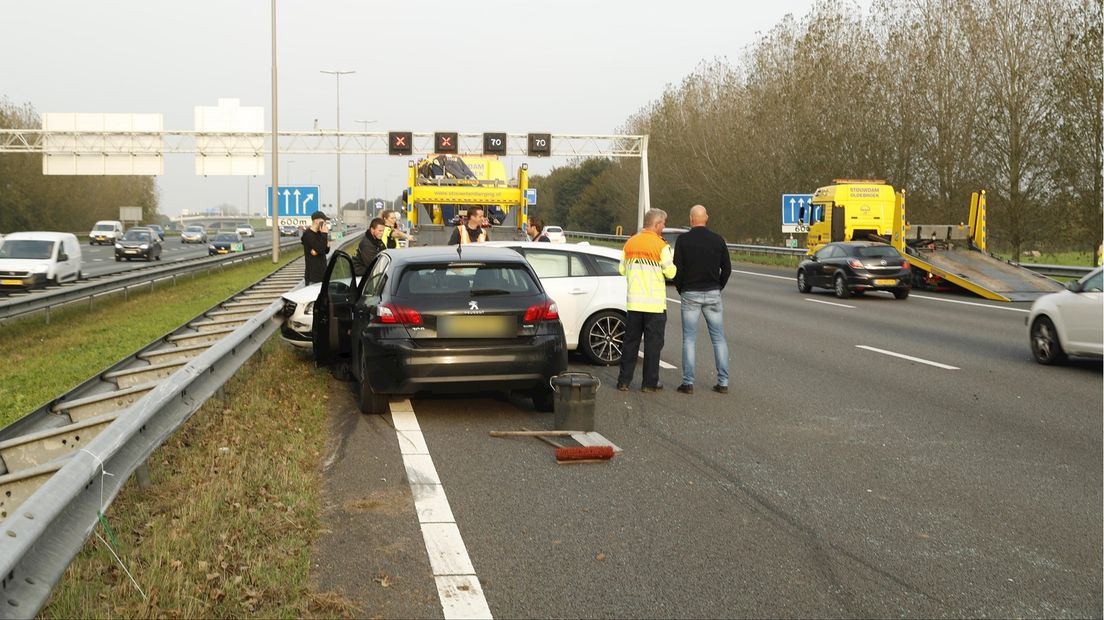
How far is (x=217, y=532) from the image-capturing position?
210 inches

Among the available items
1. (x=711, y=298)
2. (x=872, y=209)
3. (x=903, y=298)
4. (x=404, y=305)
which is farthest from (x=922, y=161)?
(x=404, y=305)

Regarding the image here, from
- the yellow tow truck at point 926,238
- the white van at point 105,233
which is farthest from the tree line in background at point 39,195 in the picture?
the yellow tow truck at point 926,238

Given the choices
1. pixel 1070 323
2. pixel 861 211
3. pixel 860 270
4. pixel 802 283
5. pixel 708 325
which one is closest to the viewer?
pixel 708 325

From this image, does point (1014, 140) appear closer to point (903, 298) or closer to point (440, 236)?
point (903, 298)

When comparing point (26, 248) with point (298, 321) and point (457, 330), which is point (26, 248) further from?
point (457, 330)

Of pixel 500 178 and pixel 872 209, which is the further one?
pixel 872 209

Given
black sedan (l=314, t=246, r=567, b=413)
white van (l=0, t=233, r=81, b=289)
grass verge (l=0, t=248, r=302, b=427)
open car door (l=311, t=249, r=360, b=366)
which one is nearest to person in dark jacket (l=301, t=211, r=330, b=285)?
grass verge (l=0, t=248, r=302, b=427)

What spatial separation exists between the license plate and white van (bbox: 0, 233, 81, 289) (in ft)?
67.6

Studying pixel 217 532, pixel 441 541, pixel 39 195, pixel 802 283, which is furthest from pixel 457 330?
pixel 39 195

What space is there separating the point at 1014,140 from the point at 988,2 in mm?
5469

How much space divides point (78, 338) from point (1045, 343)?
13.6 m

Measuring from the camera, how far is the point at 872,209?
32656mm

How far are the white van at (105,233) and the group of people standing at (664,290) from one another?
6496 cm

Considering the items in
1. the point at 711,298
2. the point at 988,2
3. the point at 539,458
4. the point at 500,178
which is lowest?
the point at 539,458
